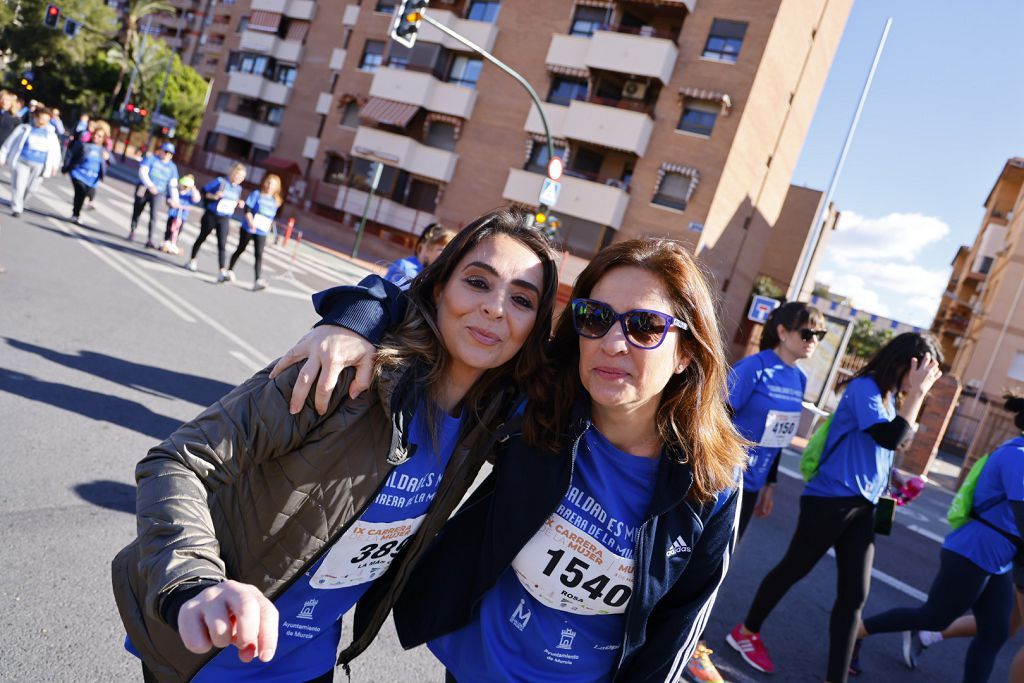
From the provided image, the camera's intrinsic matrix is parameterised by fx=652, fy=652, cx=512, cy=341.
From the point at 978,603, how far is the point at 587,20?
29.2m

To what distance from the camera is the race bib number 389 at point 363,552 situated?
1.69 metres

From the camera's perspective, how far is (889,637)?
5238mm

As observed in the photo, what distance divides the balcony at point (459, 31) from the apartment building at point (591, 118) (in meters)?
0.10

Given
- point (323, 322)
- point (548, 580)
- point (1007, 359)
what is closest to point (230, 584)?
point (323, 322)

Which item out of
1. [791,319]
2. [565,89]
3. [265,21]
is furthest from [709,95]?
[265,21]

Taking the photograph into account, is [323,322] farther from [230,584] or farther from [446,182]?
[446,182]

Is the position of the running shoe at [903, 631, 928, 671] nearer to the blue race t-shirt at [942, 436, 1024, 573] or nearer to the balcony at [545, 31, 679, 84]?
the blue race t-shirt at [942, 436, 1024, 573]

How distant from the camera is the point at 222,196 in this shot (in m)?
10.8

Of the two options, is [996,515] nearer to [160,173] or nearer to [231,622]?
[231,622]

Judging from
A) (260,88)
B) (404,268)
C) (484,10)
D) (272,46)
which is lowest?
(404,268)

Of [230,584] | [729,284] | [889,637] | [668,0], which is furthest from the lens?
[729,284]

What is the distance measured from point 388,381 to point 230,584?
23.6 inches

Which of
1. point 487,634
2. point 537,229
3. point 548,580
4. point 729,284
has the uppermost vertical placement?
point 729,284

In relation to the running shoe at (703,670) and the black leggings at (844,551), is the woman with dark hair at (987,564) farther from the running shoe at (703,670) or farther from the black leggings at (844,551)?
the running shoe at (703,670)
